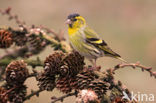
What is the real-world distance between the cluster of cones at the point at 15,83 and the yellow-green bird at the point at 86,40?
48 cm

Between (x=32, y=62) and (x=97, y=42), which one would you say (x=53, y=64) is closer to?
(x=32, y=62)

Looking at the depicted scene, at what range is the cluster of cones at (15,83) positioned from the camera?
0.92m

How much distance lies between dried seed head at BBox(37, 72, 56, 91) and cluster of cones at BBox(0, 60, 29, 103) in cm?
6

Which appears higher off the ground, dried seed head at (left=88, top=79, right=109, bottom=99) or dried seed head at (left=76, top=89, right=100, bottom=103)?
dried seed head at (left=88, top=79, right=109, bottom=99)

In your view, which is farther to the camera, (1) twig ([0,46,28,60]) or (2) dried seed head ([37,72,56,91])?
(1) twig ([0,46,28,60])

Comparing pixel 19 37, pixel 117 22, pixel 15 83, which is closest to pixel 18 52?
pixel 19 37

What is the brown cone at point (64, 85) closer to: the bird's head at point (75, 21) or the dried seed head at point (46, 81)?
the dried seed head at point (46, 81)

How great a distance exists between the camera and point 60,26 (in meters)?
3.84

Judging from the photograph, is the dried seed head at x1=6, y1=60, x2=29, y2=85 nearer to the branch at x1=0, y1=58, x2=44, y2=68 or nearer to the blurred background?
the branch at x1=0, y1=58, x2=44, y2=68

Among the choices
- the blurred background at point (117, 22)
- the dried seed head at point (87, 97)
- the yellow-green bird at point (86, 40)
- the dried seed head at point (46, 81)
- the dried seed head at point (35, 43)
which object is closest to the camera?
the dried seed head at point (87, 97)

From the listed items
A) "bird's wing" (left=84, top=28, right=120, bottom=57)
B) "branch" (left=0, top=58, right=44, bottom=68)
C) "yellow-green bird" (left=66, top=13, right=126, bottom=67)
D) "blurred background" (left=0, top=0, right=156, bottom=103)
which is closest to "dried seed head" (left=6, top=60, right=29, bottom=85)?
"branch" (left=0, top=58, right=44, bottom=68)

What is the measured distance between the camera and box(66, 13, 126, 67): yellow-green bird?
1430 mm

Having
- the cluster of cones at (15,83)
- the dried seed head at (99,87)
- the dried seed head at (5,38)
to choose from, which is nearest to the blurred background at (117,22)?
the dried seed head at (5,38)

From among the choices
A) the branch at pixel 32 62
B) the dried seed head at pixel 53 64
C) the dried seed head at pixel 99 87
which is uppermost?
the branch at pixel 32 62
